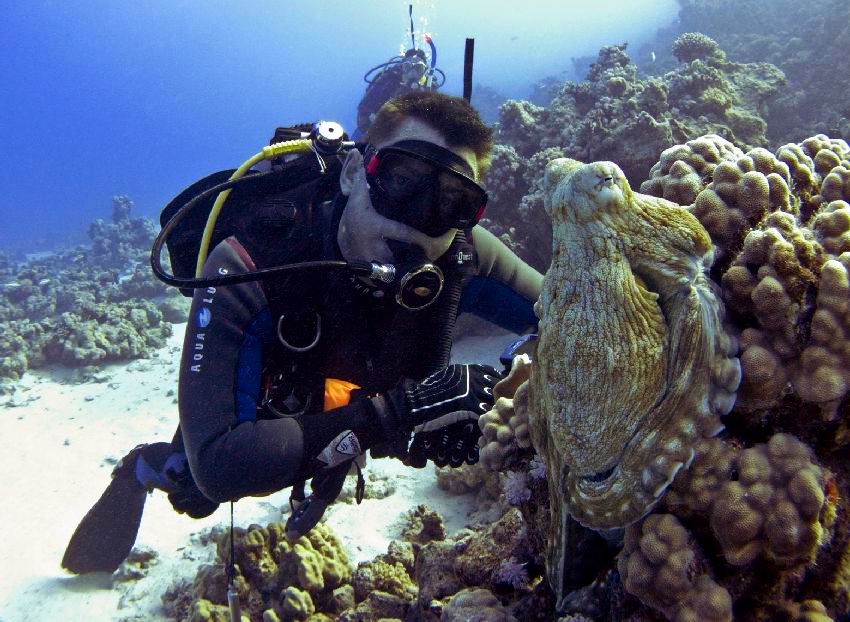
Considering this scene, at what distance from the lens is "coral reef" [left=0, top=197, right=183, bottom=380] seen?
9.01m

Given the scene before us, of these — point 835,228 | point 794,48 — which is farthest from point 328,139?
point 794,48

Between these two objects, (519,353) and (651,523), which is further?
(519,353)

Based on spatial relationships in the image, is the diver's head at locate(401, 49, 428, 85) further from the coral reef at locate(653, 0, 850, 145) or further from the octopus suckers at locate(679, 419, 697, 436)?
the octopus suckers at locate(679, 419, 697, 436)

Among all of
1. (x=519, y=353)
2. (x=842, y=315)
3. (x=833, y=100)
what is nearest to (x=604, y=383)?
(x=842, y=315)

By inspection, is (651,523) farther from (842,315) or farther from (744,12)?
Answer: (744,12)

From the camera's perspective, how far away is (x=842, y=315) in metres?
1.26

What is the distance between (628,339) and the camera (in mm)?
1239

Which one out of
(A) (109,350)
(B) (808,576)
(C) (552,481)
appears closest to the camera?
(B) (808,576)

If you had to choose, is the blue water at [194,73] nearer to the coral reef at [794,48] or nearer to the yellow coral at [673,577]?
the coral reef at [794,48]

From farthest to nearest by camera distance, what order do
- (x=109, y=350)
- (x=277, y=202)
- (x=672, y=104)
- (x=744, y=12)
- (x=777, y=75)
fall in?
1. (x=744, y=12)
2. (x=777, y=75)
3. (x=109, y=350)
4. (x=672, y=104)
5. (x=277, y=202)

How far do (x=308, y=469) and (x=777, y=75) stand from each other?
466 inches

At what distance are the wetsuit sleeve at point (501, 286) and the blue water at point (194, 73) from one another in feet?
141

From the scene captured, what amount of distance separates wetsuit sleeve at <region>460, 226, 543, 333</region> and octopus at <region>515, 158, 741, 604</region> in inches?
90.1

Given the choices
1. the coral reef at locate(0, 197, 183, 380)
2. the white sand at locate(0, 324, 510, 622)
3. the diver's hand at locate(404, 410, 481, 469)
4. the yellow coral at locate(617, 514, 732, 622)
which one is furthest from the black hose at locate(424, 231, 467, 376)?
the coral reef at locate(0, 197, 183, 380)
